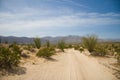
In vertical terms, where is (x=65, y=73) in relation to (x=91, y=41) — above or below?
below

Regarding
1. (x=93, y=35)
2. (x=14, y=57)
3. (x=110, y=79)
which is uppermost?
(x=93, y=35)

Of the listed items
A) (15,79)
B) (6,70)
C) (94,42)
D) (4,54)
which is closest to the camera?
(15,79)

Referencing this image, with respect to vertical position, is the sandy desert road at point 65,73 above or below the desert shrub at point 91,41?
below

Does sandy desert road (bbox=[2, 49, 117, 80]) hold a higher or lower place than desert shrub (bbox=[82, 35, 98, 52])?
lower

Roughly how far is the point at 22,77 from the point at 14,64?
99.6 inches

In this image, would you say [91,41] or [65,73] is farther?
[91,41]

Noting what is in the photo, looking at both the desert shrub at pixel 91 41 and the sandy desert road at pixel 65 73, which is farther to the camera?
the desert shrub at pixel 91 41

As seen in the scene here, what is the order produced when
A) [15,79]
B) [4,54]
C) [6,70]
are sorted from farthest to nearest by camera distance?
[4,54] < [6,70] < [15,79]

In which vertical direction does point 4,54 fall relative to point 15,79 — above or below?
above

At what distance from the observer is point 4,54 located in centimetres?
1074

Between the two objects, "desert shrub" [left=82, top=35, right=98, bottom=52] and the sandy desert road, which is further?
"desert shrub" [left=82, top=35, right=98, bottom=52]

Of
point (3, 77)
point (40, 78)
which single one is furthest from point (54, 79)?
point (3, 77)

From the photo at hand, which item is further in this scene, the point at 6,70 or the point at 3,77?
the point at 6,70

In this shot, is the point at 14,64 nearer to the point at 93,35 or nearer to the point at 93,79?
the point at 93,79
